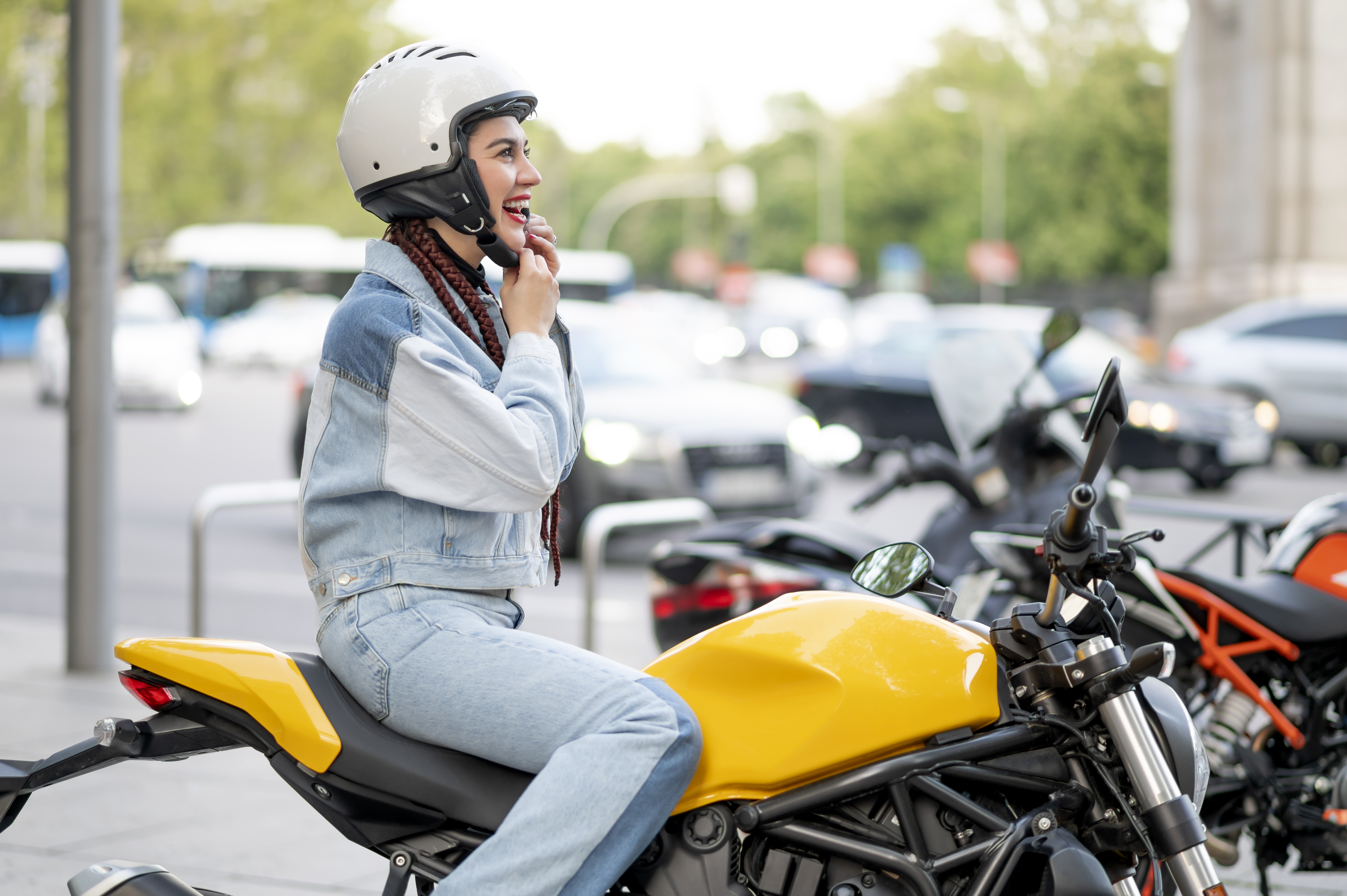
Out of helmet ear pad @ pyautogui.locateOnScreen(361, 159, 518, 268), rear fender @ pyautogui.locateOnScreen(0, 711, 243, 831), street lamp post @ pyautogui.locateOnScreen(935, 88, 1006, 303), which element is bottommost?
rear fender @ pyautogui.locateOnScreen(0, 711, 243, 831)

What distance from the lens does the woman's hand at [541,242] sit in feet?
8.55

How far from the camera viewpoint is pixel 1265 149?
80.4 feet

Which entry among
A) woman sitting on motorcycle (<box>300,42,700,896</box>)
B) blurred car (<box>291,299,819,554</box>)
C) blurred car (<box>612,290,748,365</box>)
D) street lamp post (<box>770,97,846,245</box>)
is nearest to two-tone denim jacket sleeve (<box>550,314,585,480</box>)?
woman sitting on motorcycle (<box>300,42,700,896</box>)

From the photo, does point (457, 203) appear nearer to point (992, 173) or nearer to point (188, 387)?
point (188, 387)

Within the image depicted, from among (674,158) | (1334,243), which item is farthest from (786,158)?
(1334,243)

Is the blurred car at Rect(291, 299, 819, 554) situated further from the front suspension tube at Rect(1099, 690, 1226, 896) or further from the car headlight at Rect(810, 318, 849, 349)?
the car headlight at Rect(810, 318, 849, 349)

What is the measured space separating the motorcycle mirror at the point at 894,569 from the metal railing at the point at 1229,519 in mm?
2325

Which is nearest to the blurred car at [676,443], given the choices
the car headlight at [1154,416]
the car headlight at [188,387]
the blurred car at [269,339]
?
the car headlight at [1154,416]

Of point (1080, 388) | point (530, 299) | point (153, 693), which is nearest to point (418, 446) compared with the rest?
point (530, 299)

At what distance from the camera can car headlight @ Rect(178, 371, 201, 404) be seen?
24625 mm

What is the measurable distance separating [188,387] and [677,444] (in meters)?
16.0

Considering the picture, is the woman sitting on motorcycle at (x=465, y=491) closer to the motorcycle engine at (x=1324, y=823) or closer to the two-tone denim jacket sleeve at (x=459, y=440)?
the two-tone denim jacket sleeve at (x=459, y=440)

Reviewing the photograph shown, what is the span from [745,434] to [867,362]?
643 centimetres

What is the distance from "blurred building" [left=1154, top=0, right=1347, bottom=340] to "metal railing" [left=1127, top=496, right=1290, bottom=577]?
20.7 m
